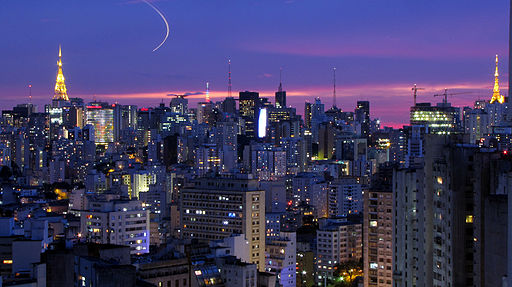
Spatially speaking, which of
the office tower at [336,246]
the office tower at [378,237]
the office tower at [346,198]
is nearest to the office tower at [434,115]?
the office tower at [346,198]

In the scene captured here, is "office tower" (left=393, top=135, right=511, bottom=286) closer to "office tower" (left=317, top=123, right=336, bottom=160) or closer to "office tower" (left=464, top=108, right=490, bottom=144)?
"office tower" (left=464, top=108, right=490, bottom=144)

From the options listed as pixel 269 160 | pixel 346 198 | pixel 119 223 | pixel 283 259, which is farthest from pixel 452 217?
pixel 269 160

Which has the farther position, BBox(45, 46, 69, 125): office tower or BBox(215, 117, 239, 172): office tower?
BBox(45, 46, 69, 125): office tower

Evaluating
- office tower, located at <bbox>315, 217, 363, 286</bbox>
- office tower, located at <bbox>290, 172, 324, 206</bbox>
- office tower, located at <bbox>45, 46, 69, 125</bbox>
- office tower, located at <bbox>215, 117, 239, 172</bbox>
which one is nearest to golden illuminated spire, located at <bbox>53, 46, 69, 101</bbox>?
office tower, located at <bbox>45, 46, 69, 125</bbox>

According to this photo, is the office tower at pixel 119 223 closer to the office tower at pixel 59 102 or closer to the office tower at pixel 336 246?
the office tower at pixel 336 246

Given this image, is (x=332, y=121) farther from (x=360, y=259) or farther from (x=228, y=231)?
(x=228, y=231)

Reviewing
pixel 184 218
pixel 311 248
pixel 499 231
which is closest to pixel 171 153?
pixel 311 248

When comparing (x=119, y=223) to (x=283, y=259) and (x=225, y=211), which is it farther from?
(x=283, y=259)
